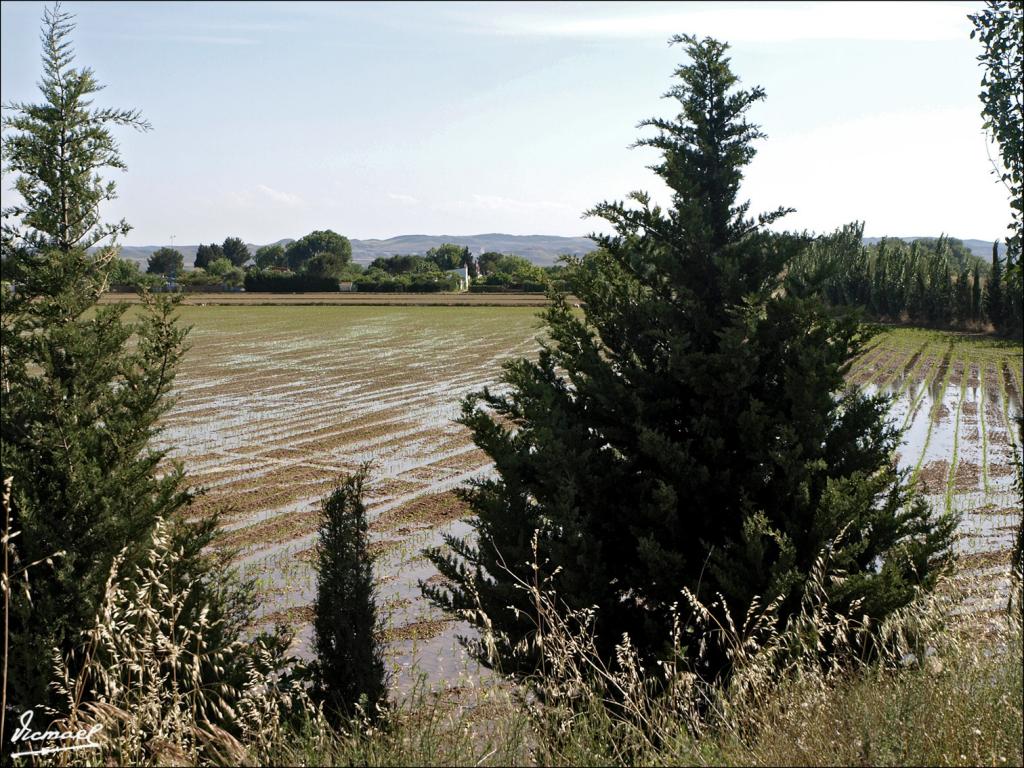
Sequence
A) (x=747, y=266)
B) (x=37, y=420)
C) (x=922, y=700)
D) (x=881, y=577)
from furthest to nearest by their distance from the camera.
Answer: (x=747, y=266) → (x=37, y=420) → (x=881, y=577) → (x=922, y=700)

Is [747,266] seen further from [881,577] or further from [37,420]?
[37,420]

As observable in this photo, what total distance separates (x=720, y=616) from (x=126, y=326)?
17.8 feet

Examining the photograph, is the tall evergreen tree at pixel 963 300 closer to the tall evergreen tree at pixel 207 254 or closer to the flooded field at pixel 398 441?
the flooded field at pixel 398 441

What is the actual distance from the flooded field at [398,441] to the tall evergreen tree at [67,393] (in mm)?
2146

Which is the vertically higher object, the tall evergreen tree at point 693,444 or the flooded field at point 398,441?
the tall evergreen tree at point 693,444

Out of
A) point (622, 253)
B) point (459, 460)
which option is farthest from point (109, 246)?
point (459, 460)

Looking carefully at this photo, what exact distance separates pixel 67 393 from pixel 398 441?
→ 14.3 m

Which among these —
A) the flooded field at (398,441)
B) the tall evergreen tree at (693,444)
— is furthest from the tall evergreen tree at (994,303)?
the tall evergreen tree at (693,444)

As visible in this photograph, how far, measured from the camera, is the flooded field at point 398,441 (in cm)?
1221

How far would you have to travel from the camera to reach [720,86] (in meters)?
8.21

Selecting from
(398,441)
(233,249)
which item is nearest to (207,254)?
(233,249)

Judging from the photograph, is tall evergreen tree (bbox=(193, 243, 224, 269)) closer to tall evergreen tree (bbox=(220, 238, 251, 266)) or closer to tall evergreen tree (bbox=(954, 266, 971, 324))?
tall evergreen tree (bbox=(220, 238, 251, 266))

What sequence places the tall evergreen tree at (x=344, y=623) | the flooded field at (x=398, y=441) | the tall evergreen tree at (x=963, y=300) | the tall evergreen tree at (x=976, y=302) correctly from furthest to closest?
the tall evergreen tree at (x=963, y=300) < the tall evergreen tree at (x=976, y=302) < the flooded field at (x=398, y=441) < the tall evergreen tree at (x=344, y=623)

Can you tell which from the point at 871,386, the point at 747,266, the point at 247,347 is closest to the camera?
the point at 747,266
